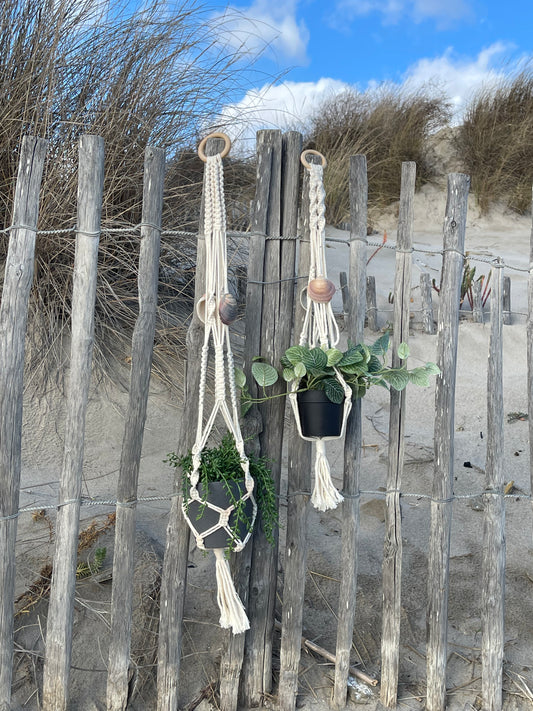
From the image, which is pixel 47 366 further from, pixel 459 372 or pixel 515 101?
pixel 515 101

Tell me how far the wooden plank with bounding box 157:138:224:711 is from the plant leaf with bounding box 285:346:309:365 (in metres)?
0.31

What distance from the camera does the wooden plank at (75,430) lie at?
2.09 metres

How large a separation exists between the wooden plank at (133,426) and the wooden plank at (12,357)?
0.33 m

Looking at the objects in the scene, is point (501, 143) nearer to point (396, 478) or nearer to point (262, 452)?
point (396, 478)

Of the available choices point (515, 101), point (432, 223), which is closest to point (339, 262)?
point (432, 223)

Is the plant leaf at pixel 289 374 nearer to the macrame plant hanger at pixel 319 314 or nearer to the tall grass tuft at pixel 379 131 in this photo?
the macrame plant hanger at pixel 319 314

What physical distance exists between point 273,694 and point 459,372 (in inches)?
125

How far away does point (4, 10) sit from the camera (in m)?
4.04

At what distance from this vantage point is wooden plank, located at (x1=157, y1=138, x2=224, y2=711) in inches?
85.4

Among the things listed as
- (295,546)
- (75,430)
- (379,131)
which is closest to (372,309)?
(295,546)

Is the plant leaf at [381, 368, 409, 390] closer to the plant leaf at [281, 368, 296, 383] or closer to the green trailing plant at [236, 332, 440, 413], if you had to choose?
the green trailing plant at [236, 332, 440, 413]

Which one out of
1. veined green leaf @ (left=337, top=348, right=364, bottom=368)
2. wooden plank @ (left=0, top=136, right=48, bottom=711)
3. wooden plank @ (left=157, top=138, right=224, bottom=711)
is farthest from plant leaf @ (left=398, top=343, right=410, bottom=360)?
wooden plank @ (left=0, top=136, right=48, bottom=711)

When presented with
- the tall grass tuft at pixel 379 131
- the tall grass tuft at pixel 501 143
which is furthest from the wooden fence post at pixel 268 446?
the tall grass tuft at pixel 501 143

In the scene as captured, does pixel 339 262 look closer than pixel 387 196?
Yes
